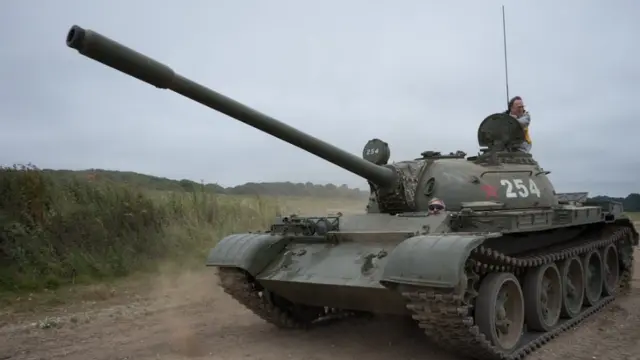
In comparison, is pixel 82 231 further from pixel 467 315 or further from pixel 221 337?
pixel 467 315

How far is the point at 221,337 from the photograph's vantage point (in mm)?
8070

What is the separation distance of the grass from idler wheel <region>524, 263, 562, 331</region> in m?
8.28

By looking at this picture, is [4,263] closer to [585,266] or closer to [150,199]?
[150,199]

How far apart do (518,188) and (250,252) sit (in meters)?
3.95

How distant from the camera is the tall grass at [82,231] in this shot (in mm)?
11750

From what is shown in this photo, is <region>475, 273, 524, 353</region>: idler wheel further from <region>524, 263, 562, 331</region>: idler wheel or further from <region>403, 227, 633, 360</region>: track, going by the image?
<region>524, 263, 562, 331</region>: idler wheel

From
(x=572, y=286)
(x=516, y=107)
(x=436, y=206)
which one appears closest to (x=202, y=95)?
(x=436, y=206)

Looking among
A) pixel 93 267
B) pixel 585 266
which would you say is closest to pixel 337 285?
pixel 585 266

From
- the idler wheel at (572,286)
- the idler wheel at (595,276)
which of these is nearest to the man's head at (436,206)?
the idler wheel at (572,286)

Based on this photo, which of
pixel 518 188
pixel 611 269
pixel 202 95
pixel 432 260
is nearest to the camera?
pixel 202 95

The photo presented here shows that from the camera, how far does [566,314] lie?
883 cm

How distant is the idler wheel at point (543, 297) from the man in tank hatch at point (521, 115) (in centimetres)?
220

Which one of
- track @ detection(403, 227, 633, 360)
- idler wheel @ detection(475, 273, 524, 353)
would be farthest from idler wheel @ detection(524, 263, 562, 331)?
idler wheel @ detection(475, 273, 524, 353)

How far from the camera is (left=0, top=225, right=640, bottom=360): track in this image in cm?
717
